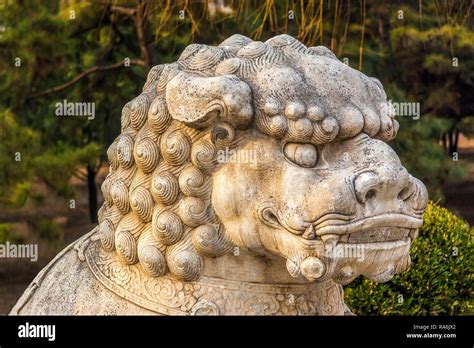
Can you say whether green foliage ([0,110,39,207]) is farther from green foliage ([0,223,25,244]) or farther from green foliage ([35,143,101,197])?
green foliage ([0,223,25,244])

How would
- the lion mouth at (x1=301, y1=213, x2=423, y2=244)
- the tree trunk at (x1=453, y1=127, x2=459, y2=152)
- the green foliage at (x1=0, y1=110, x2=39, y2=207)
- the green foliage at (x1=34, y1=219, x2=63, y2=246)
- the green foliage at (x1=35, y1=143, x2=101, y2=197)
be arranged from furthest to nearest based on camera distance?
the tree trunk at (x1=453, y1=127, x2=459, y2=152) < the green foliage at (x1=34, y1=219, x2=63, y2=246) < the green foliage at (x1=35, y1=143, x2=101, y2=197) < the green foliage at (x1=0, y1=110, x2=39, y2=207) < the lion mouth at (x1=301, y1=213, x2=423, y2=244)

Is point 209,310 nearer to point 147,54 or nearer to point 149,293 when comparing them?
point 149,293

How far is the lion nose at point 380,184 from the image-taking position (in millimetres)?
2285

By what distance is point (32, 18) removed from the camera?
21.6 feet

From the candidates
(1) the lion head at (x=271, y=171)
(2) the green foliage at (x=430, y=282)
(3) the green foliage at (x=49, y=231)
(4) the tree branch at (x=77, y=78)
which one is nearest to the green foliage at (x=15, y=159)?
(3) the green foliage at (x=49, y=231)

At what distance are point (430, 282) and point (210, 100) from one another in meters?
2.20

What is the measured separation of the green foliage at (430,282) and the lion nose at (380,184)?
1.89 meters

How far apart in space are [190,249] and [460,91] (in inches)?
208

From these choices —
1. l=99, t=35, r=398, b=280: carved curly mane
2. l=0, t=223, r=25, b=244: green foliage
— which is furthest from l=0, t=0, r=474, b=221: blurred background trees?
l=99, t=35, r=398, b=280: carved curly mane

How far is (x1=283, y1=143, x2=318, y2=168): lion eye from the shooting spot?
2.35m

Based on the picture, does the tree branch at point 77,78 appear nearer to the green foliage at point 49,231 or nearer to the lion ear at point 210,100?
the green foliage at point 49,231

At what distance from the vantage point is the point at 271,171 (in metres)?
2.36

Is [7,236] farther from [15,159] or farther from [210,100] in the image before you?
[210,100]
